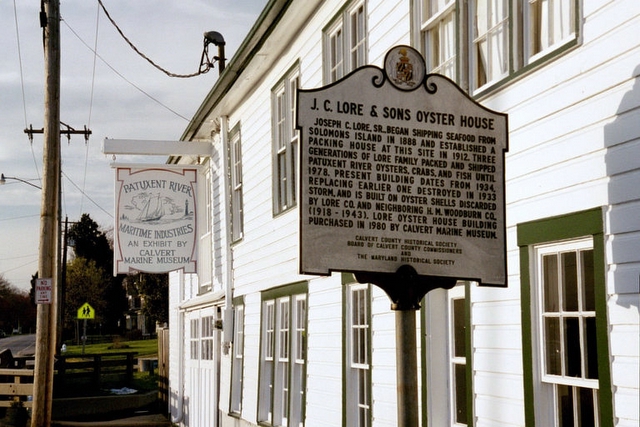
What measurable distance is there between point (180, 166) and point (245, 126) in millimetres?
2248

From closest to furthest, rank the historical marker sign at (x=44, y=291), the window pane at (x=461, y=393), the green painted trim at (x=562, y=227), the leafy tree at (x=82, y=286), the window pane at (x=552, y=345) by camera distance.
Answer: the green painted trim at (x=562, y=227)
the window pane at (x=552, y=345)
the window pane at (x=461, y=393)
the historical marker sign at (x=44, y=291)
the leafy tree at (x=82, y=286)

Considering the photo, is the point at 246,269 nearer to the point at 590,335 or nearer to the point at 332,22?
the point at 332,22

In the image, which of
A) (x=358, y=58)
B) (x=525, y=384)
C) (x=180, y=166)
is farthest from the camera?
(x=180, y=166)

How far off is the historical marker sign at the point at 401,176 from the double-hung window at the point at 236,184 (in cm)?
1018

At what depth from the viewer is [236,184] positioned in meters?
Result: 17.2

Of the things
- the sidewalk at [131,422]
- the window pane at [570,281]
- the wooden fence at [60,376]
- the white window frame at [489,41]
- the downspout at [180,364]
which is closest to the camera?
the window pane at [570,281]

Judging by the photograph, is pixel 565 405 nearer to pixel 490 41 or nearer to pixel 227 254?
pixel 490 41

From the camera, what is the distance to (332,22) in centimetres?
1178

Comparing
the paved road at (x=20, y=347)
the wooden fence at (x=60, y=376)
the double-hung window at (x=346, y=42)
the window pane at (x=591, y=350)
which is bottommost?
the wooden fence at (x=60, y=376)

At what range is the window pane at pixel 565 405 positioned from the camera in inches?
263

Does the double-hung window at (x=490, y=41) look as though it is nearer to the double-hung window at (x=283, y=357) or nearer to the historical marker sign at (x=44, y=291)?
the double-hung window at (x=283, y=357)

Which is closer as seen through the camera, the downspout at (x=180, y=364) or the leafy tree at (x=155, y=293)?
the downspout at (x=180, y=364)

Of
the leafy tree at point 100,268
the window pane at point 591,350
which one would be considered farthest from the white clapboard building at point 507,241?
the leafy tree at point 100,268

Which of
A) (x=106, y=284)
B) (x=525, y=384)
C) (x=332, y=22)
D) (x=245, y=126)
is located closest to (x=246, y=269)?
(x=245, y=126)
